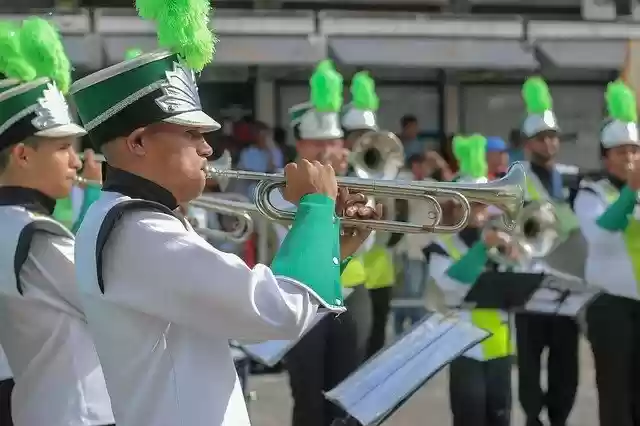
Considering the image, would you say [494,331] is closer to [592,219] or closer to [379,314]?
[592,219]

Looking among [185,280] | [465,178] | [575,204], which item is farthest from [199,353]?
[575,204]

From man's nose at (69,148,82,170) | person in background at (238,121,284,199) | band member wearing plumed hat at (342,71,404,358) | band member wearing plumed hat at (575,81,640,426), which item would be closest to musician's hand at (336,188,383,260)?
man's nose at (69,148,82,170)

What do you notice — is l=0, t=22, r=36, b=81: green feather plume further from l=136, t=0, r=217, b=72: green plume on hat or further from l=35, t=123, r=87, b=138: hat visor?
l=136, t=0, r=217, b=72: green plume on hat

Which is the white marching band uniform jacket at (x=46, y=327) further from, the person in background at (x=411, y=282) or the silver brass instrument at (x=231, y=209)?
the person in background at (x=411, y=282)

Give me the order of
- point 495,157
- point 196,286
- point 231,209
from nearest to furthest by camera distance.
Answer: point 196,286
point 231,209
point 495,157

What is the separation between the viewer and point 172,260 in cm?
199

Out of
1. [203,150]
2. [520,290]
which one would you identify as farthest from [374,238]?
[203,150]

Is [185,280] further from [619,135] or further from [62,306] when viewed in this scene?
[619,135]

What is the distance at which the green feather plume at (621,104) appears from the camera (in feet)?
16.8

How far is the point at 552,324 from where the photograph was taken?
533 cm

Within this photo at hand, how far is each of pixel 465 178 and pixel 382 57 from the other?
17.9 feet

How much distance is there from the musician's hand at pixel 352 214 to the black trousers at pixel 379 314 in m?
2.81

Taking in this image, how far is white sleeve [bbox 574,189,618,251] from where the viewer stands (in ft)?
15.8

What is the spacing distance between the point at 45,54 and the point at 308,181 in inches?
56.0
